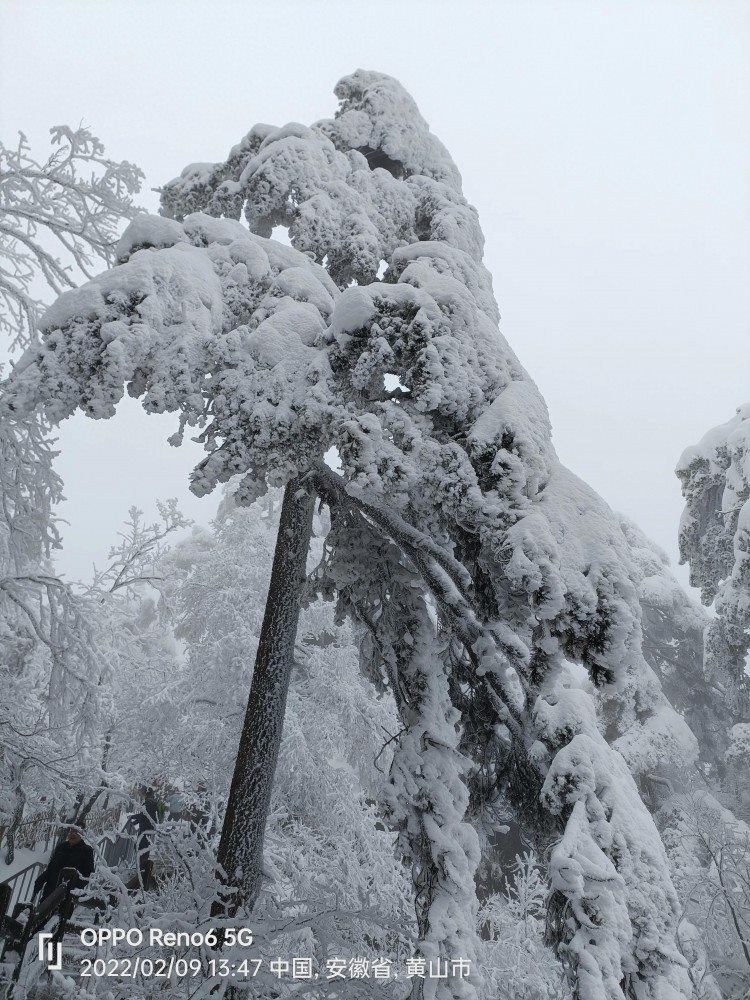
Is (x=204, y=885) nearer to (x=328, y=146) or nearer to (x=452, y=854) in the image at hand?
(x=452, y=854)

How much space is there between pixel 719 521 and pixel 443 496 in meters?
12.5

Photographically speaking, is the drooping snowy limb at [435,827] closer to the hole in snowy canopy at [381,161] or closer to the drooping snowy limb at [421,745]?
the drooping snowy limb at [421,745]

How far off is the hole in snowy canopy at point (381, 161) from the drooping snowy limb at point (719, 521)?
9003mm

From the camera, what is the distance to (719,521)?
1389 centimetres

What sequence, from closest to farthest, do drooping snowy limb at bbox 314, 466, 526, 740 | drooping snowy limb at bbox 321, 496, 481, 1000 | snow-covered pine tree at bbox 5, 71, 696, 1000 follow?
snow-covered pine tree at bbox 5, 71, 696, 1000
drooping snowy limb at bbox 321, 496, 481, 1000
drooping snowy limb at bbox 314, 466, 526, 740

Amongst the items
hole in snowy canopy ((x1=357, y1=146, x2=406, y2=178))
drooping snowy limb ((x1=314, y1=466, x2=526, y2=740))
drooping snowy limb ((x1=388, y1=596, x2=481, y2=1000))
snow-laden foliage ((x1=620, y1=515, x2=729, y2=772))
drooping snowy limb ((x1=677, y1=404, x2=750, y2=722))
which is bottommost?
drooping snowy limb ((x1=388, y1=596, x2=481, y2=1000))

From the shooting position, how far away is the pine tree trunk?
5.06 metres

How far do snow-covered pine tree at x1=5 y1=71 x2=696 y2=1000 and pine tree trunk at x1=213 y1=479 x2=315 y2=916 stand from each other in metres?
0.86

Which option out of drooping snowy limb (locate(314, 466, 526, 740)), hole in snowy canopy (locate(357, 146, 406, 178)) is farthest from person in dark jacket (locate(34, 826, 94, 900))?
hole in snowy canopy (locate(357, 146, 406, 178))

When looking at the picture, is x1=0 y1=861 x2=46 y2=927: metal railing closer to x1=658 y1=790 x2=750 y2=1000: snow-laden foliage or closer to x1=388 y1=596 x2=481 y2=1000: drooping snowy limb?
x1=388 y1=596 x2=481 y2=1000: drooping snowy limb

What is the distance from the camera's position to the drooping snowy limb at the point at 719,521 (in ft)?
40.8

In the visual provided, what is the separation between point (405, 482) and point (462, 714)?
2583 mm

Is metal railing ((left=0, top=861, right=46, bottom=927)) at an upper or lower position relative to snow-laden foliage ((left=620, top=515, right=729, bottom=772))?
lower

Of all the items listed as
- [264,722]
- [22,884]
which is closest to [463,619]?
[264,722]
